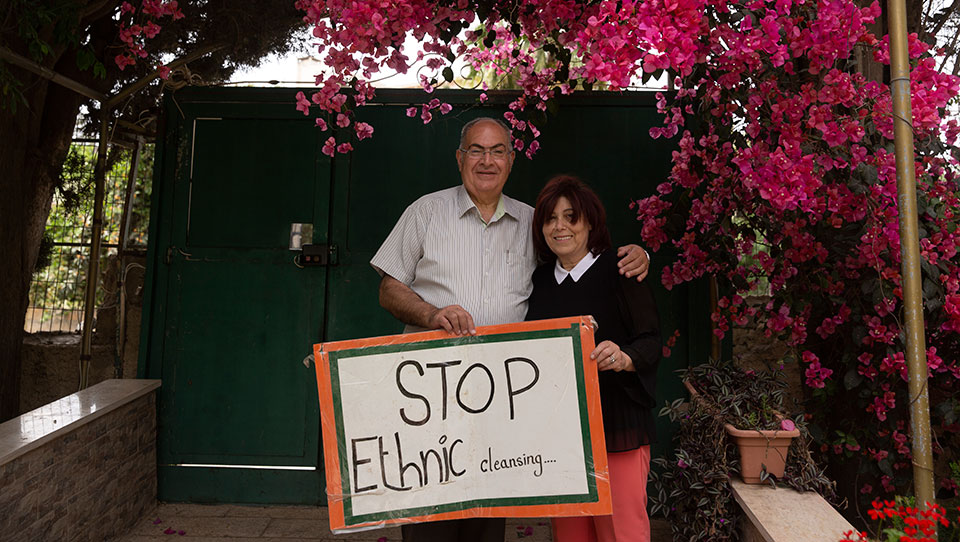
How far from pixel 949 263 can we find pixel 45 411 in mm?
3899

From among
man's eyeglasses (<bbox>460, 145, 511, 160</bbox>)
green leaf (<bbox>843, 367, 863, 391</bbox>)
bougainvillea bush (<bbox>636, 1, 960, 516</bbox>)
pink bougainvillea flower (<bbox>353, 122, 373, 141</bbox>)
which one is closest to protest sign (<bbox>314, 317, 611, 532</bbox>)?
man's eyeglasses (<bbox>460, 145, 511, 160</bbox>)

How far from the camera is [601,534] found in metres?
1.99

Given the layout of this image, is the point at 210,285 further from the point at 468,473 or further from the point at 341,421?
the point at 468,473

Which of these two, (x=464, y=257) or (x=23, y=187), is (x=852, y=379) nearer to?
(x=464, y=257)

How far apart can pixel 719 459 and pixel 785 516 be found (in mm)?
365

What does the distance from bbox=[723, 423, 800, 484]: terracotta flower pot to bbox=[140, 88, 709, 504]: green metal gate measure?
1.47m

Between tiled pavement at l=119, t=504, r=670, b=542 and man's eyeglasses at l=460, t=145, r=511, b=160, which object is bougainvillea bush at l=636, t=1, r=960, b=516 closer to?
man's eyeglasses at l=460, t=145, r=511, b=160

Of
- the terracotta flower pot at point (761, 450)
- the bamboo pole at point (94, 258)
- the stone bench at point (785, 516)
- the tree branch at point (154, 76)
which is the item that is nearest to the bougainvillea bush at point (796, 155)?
the terracotta flower pot at point (761, 450)

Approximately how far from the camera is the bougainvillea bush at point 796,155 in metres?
2.05

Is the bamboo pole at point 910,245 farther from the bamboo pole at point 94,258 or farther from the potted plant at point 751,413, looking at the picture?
the bamboo pole at point 94,258

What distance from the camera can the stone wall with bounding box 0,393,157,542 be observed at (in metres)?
2.51

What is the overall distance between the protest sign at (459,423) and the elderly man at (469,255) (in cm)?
21

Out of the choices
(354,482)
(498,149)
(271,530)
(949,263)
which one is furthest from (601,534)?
(271,530)

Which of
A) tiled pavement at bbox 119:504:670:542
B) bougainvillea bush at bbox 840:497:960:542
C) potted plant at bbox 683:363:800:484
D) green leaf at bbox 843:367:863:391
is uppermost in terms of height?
green leaf at bbox 843:367:863:391
